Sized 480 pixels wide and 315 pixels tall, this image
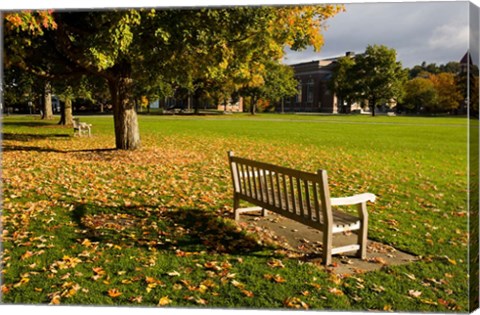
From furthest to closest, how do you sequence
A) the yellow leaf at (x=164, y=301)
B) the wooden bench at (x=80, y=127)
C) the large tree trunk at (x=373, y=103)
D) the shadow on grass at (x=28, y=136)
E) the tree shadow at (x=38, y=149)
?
the shadow on grass at (x=28, y=136)
the wooden bench at (x=80, y=127)
the tree shadow at (x=38, y=149)
the large tree trunk at (x=373, y=103)
the yellow leaf at (x=164, y=301)

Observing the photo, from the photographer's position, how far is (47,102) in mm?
13258

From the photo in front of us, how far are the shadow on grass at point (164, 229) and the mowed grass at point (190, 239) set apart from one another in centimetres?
1

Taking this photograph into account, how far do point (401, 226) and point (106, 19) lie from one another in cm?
549

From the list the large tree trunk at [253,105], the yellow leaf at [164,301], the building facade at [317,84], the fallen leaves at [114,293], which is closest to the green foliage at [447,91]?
the building facade at [317,84]

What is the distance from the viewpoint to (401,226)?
514cm

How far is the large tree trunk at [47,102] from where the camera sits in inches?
464

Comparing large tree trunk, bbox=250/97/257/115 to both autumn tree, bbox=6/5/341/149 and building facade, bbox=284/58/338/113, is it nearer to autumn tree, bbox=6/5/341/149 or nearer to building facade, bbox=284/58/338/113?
autumn tree, bbox=6/5/341/149

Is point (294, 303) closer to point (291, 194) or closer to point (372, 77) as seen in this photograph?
point (291, 194)

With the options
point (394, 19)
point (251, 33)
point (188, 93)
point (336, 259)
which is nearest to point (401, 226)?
point (336, 259)

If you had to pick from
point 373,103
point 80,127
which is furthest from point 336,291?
point 80,127

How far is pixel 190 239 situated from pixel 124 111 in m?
6.28

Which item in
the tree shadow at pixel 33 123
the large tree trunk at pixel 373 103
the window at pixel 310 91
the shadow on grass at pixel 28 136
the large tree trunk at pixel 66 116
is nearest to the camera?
the window at pixel 310 91

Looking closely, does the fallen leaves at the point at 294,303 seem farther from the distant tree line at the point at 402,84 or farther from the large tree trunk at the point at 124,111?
the large tree trunk at the point at 124,111

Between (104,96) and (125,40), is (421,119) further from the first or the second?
(104,96)
